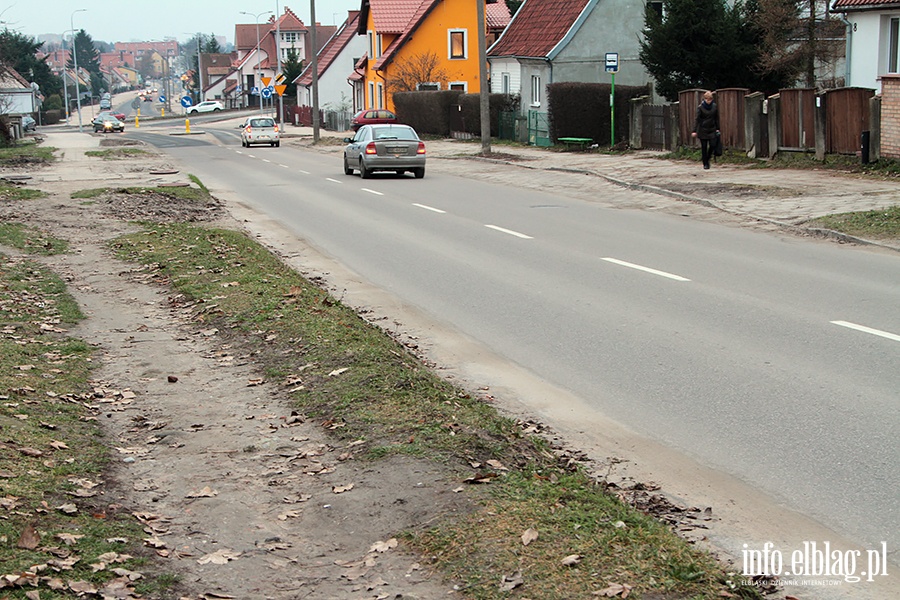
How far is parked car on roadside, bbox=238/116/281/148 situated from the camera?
5300 cm

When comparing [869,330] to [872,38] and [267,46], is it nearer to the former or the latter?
[872,38]

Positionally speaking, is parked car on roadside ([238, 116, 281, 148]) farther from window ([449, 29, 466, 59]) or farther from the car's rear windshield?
the car's rear windshield

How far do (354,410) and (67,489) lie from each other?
6.40 ft

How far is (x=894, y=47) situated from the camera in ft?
89.9

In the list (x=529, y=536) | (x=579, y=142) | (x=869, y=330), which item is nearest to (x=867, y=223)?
(x=869, y=330)

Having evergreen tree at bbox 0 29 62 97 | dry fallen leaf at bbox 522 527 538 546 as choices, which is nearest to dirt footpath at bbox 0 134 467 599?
dry fallen leaf at bbox 522 527 538 546

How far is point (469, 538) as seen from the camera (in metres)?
4.70

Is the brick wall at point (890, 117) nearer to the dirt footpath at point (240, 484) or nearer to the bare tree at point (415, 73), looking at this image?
the dirt footpath at point (240, 484)

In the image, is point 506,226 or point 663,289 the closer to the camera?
point 663,289

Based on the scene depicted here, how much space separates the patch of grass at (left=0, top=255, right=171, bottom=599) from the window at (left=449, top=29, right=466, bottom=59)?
188 feet

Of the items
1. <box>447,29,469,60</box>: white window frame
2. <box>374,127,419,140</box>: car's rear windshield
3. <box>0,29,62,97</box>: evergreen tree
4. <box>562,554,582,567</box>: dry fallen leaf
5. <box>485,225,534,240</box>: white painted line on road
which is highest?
<box>0,29,62,97</box>: evergreen tree

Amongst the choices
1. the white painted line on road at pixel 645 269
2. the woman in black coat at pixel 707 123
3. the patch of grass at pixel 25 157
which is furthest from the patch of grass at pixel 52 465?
the patch of grass at pixel 25 157

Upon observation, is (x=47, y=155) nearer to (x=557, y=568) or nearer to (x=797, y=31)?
(x=797, y=31)

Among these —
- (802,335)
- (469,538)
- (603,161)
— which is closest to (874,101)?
(603,161)
